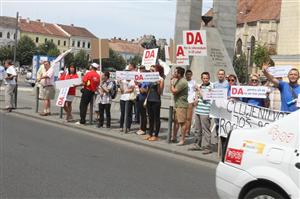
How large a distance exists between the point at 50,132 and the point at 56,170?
18.1 ft

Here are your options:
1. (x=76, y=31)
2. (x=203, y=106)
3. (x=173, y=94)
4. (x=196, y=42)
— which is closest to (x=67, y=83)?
(x=196, y=42)

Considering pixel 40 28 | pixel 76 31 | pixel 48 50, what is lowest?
pixel 48 50

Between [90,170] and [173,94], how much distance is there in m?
4.40

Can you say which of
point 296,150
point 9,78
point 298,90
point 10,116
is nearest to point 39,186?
point 296,150

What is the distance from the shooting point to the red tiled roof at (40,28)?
145625 millimetres

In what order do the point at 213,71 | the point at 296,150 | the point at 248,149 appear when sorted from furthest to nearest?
the point at 213,71
the point at 248,149
the point at 296,150

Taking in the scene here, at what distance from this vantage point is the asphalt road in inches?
294

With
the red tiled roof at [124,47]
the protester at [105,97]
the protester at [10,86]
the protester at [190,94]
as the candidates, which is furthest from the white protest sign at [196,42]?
the red tiled roof at [124,47]

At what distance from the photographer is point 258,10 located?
341ft

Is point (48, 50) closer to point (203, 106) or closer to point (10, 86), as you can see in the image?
point (10, 86)

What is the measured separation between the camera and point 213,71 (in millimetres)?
19781

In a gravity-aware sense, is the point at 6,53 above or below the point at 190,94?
above

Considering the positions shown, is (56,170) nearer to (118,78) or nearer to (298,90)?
(298,90)

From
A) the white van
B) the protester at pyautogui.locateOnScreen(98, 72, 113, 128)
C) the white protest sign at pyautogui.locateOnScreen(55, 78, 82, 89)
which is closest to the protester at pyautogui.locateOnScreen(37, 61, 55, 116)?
the white protest sign at pyautogui.locateOnScreen(55, 78, 82, 89)
